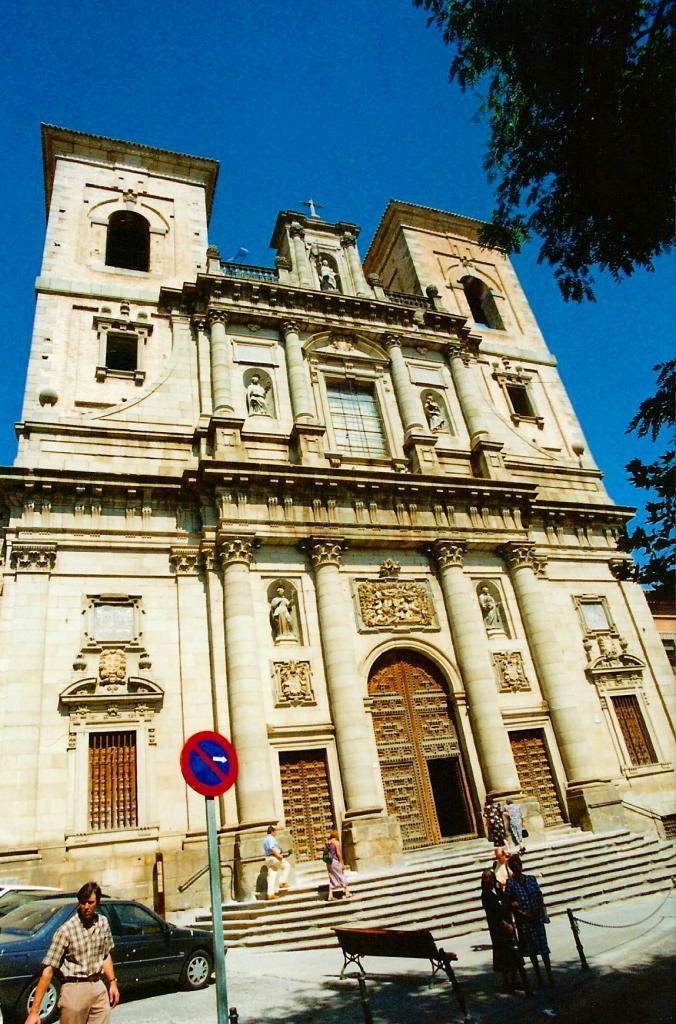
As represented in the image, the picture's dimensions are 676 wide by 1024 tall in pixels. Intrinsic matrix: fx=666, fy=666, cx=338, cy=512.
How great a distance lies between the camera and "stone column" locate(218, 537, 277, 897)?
561 inches

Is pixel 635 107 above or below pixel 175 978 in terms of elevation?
above

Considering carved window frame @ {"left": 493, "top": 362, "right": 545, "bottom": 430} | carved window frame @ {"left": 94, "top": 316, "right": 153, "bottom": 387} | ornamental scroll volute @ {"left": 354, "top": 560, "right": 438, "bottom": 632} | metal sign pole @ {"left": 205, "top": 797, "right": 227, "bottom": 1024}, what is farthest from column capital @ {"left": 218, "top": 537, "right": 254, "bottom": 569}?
carved window frame @ {"left": 493, "top": 362, "right": 545, "bottom": 430}

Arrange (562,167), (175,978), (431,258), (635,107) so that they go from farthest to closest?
(431,258)
(175,978)
(562,167)
(635,107)

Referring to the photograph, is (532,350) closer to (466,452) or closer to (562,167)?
(466,452)

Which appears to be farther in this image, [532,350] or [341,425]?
[532,350]

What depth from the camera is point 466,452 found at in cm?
2330

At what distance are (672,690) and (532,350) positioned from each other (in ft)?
49.4

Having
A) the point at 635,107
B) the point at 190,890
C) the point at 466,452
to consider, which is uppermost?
the point at 466,452

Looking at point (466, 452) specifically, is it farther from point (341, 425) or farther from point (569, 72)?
point (569, 72)

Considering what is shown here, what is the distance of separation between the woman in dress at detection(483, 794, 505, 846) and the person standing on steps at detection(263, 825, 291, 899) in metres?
4.75

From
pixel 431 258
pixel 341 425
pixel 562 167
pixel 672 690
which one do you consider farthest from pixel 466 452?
pixel 562 167

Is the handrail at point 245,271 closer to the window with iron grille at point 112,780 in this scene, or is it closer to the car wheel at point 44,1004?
the window with iron grille at point 112,780

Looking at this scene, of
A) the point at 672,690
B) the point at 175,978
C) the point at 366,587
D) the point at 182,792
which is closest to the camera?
the point at 175,978

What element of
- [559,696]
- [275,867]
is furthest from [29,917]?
[559,696]
